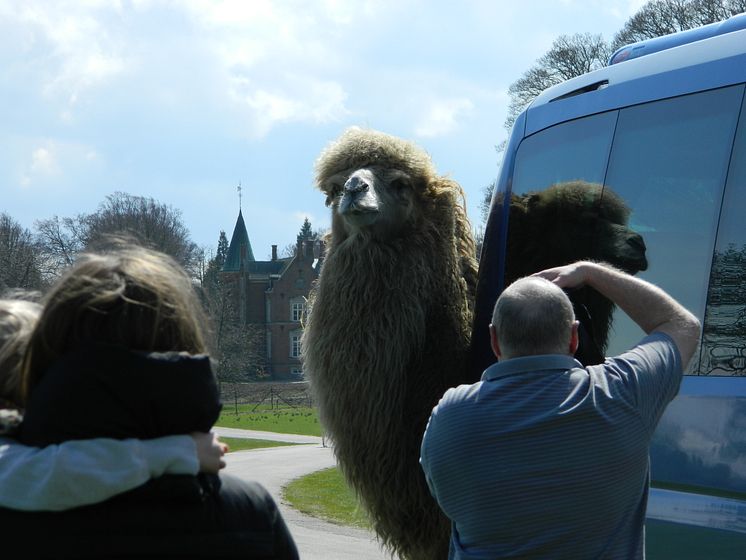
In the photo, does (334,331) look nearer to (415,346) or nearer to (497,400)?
(415,346)

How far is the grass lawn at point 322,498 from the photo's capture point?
1360cm

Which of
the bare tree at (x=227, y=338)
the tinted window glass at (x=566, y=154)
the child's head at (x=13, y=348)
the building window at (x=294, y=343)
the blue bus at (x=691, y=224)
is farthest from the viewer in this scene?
the building window at (x=294, y=343)

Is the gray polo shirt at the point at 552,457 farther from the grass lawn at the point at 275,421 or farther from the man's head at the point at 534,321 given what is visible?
the grass lawn at the point at 275,421

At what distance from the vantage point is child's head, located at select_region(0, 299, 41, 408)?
2232 millimetres

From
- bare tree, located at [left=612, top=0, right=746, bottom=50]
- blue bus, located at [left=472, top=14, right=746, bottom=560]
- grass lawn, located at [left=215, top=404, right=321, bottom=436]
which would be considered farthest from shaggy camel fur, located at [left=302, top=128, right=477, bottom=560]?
grass lawn, located at [left=215, top=404, right=321, bottom=436]

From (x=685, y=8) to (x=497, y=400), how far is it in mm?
22300

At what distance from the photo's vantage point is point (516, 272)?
4.94 meters

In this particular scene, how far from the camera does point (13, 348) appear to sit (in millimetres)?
2250

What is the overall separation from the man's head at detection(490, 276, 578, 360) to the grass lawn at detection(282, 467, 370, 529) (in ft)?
31.0

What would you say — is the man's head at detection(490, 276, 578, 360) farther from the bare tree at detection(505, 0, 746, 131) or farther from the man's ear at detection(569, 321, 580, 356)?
the bare tree at detection(505, 0, 746, 131)

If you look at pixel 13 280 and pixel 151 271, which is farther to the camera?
pixel 13 280

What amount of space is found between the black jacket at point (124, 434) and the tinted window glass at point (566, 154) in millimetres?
3024

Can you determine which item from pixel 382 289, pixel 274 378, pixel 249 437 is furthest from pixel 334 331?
pixel 274 378

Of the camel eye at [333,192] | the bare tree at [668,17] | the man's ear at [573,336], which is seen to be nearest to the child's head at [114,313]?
the man's ear at [573,336]
